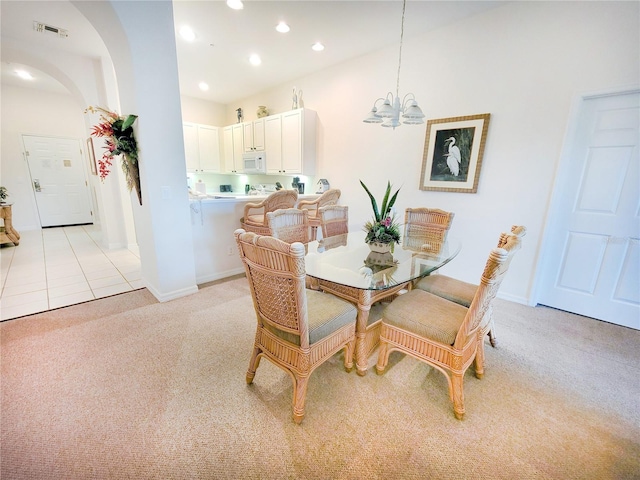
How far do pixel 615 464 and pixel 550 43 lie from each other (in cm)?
319

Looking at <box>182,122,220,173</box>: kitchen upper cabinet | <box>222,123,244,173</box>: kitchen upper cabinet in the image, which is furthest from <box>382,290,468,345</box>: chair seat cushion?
<box>182,122,220,173</box>: kitchen upper cabinet

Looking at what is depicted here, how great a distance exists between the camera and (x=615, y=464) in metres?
1.27

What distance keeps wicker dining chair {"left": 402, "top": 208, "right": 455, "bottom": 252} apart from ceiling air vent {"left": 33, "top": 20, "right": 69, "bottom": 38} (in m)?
4.62

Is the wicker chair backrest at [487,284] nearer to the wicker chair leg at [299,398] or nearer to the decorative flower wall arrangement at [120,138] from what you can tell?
the wicker chair leg at [299,398]

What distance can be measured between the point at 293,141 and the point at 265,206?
202 centimetres

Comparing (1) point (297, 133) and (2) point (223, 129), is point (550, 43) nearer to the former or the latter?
(1) point (297, 133)

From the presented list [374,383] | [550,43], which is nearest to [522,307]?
[374,383]

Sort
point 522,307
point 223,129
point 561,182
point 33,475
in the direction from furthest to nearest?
point 223,129 < point 522,307 < point 561,182 < point 33,475

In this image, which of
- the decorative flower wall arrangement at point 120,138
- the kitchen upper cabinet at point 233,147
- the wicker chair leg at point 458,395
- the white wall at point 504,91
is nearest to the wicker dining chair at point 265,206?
the decorative flower wall arrangement at point 120,138

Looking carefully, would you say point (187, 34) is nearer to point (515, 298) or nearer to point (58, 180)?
point (515, 298)

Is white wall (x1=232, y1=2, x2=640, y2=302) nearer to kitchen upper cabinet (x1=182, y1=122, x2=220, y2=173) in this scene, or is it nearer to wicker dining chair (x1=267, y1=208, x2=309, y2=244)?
wicker dining chair (x1=267, y1=208, x2=309, y2=244)

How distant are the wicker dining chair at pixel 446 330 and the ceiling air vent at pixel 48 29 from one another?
479 cm

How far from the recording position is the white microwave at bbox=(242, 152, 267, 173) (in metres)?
5.05

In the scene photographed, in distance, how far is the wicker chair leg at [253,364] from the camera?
A: 5.40 feet
